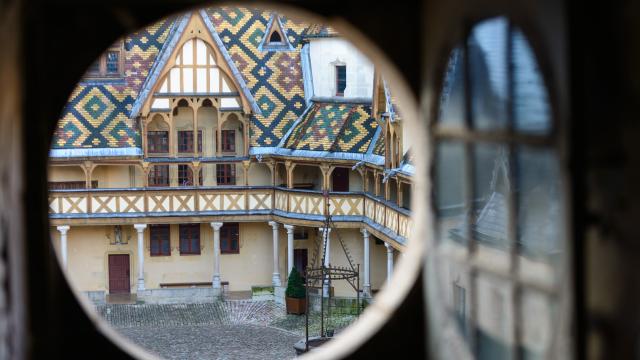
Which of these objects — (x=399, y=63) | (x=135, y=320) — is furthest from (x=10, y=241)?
(x=135, y=320)

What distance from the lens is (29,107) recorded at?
21.1 ft

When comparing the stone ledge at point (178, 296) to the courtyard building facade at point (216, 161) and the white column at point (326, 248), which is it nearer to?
the courtyard building facade at point (216, 161)

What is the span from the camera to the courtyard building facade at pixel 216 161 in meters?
34.2

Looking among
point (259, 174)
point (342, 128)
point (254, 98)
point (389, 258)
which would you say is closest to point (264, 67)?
point (254, 98)

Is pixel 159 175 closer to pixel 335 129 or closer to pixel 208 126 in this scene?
pixel 208 126

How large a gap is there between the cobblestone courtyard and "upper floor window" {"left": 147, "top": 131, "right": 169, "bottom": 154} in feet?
15.4

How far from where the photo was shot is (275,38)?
37.0 metres

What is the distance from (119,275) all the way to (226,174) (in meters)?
4.43

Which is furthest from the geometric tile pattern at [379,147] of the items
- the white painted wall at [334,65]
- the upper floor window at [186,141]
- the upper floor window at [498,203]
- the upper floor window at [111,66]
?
the upper floor window at [498,203]

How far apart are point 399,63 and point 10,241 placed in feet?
8.26

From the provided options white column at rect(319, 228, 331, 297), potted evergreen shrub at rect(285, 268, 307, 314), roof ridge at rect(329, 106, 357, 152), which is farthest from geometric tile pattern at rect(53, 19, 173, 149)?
potted evergreen shrub at rect(285, 268, 307, 314)

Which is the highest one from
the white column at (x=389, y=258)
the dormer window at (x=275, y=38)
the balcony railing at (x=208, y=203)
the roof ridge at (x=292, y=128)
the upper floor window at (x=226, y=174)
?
the dormer window at (x=275, y=38)

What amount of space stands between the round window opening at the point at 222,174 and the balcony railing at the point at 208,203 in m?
0.04

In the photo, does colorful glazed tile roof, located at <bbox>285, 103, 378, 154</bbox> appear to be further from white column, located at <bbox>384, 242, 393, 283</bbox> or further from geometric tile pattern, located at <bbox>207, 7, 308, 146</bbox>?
white column, located at <bbox>384, 242, 393, 283</bbox>
